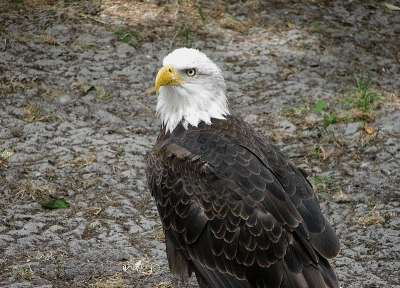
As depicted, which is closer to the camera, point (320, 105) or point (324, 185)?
point (324, 185)

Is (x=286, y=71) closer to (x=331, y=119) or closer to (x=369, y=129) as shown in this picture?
(x=331, y=119)

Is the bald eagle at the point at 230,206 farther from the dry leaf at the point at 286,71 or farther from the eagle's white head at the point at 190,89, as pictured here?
the dry leaf at the point at 286,71

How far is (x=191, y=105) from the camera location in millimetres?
5016

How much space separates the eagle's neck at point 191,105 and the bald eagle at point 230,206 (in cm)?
1

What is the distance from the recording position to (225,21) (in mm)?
9297

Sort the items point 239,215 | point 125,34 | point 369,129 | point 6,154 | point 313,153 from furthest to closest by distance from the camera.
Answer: point 125,34, point 369,129, point 313,153, point 6,154, point 239,215

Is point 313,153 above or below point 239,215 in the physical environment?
below

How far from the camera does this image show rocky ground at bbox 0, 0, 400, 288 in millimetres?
5402

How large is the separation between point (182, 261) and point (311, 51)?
487 cm

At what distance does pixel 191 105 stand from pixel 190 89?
135 millimetres

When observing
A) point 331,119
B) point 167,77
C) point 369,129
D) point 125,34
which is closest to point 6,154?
point 167,77

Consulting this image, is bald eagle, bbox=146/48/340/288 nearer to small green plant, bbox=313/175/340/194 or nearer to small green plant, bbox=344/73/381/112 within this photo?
small green plant, bbox=313/175/340/194

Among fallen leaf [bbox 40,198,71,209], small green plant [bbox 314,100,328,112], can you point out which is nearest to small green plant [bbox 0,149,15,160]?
fallen leaf [bbox 40,198,71,209]

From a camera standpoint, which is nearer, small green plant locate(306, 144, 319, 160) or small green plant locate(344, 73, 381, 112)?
small green plant locate(306, 144, 319, 160)
